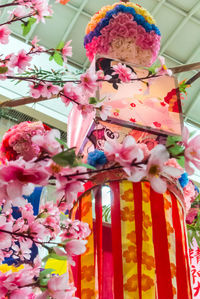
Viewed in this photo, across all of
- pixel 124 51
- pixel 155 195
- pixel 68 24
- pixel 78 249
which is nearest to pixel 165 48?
pixel 68 24

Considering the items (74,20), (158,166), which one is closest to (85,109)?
(158,166)

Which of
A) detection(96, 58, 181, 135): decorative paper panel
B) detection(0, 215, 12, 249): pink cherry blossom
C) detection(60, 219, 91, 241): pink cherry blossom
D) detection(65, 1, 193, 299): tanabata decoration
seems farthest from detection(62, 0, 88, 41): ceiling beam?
detection(0, 215, 12, 249): pink cherry blossom

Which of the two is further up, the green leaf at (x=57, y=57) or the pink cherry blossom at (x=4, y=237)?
the green leaf at (x=57, y=57)

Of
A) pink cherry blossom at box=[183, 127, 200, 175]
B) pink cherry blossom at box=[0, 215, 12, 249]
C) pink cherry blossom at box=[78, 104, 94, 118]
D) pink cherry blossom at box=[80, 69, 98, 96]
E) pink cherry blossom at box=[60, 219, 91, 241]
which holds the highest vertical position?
pink cherry blossom at box=[80, 69, 98, 96]

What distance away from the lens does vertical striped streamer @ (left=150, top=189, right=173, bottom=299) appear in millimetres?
1407

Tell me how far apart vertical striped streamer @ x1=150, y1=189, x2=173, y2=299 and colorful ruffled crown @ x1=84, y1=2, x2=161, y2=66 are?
0.77 meters

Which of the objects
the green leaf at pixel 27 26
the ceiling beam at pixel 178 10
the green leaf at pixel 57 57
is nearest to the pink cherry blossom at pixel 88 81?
the green leaf at pixel 57 57

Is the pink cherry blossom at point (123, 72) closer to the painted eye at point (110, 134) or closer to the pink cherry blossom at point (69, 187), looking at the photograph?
the painted eye at point (110, 134)

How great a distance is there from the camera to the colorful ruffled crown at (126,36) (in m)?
2.03

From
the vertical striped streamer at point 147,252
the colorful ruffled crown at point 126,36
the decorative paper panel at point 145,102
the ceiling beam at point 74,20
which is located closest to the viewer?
the vertical striped streamer at point 147,252

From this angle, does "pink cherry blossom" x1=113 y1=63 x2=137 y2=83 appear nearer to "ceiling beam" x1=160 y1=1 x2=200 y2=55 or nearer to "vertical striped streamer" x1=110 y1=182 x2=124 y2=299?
"vertical striped streamer" x1=110 y1=182 x2=124 y2=299

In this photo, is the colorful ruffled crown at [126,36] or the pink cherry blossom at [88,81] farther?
the colorful ruffled crown at [126,36]

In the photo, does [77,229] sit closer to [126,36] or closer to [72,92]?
[72,92]

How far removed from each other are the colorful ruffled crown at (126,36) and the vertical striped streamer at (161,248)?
0.77 m
